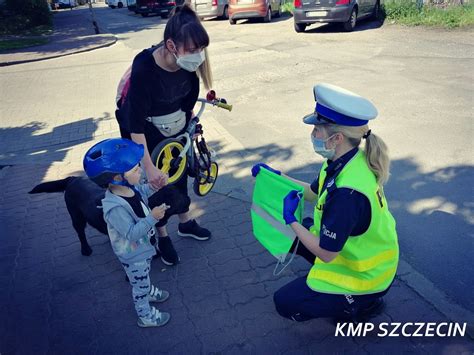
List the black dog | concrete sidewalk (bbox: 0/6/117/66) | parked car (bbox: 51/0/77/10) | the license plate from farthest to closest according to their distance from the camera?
parked car (bbox: 51/0/77/10) → concrete sidewalk (bbox: 0/6/117/66) → the license plate → the black dog

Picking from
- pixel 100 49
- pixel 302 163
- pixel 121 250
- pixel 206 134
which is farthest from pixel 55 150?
pixel 100 49

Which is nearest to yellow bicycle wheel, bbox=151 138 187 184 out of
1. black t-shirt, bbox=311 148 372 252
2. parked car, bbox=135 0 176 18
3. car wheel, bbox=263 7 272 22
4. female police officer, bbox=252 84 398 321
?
female police officer, bbox=252 84 398 321

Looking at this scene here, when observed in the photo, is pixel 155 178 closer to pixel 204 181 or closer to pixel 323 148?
pixel 204 181

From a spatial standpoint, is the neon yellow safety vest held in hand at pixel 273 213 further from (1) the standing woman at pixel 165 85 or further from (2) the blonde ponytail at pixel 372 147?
(1) the standing woman at pixel 165 85

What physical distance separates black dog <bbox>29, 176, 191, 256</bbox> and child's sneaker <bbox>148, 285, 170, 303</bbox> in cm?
55

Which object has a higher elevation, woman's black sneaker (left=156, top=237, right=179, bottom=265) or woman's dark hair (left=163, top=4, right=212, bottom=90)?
woman's dark hair (left=163, top=4, right=212, bottom=90)

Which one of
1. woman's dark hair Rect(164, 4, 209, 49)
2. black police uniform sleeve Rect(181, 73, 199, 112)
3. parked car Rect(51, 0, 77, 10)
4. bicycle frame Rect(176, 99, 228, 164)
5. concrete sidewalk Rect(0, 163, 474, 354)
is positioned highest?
parked car Rect(51, 0, 77, 10)

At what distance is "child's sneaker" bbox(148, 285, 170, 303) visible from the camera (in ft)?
9.98

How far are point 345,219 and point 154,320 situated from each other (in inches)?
62.0

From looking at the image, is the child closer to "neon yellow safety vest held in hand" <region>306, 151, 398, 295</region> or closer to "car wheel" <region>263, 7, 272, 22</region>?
"neon yellow safety vest held in hand" <region>306, 151, 398, 295</region>

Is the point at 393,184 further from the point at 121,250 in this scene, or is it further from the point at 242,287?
the point at 121,250

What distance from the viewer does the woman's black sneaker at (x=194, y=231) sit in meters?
3.77

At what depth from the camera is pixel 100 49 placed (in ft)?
49.4

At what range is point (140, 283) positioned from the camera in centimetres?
272
